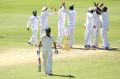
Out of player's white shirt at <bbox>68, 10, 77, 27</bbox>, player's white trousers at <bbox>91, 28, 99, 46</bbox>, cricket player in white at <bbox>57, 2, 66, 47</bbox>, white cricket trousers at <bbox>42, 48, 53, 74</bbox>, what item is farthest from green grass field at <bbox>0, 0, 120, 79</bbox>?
player's white shirt at <bbox>68, 10, 77, 27</bbox>

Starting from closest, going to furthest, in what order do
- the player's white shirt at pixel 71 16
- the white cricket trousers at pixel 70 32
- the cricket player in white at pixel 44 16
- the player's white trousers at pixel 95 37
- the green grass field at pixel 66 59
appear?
the green grass field at pixel 66 59
the player's white trousers at pixel 95 37
the player's white shirt at pixel 71 16
the white cricket trousers at pixel 70 32
the cricket player in white at pixel 44 16

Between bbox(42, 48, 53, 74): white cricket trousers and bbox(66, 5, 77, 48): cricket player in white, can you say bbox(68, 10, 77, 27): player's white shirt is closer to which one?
bbox(66, 5, 77, 48): cricket player in white

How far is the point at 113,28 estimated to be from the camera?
43.7 metres

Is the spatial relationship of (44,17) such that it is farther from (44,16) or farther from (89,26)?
(89,26)

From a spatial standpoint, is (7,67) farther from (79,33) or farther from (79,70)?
(79,33)

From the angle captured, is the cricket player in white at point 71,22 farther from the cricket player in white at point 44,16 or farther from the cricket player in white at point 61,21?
the cricket player in white at point 44,16

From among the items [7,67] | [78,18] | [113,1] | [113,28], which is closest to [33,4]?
[113,1]

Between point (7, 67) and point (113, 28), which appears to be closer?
point (7, 67)

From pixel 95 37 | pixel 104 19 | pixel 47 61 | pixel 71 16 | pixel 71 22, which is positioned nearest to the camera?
pixel 47 61

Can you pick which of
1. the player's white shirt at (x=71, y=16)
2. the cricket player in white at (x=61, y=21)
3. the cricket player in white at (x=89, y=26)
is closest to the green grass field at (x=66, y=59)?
the cricket player in white at (x=89, y=26)

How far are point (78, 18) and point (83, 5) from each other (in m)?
15.7

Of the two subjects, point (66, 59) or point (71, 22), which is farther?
point (71, 22)

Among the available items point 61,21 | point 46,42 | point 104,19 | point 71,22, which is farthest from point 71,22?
point 46,42

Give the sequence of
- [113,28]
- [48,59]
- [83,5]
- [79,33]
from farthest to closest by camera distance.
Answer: [83,5], [113,28], [79,33], [48,59]
